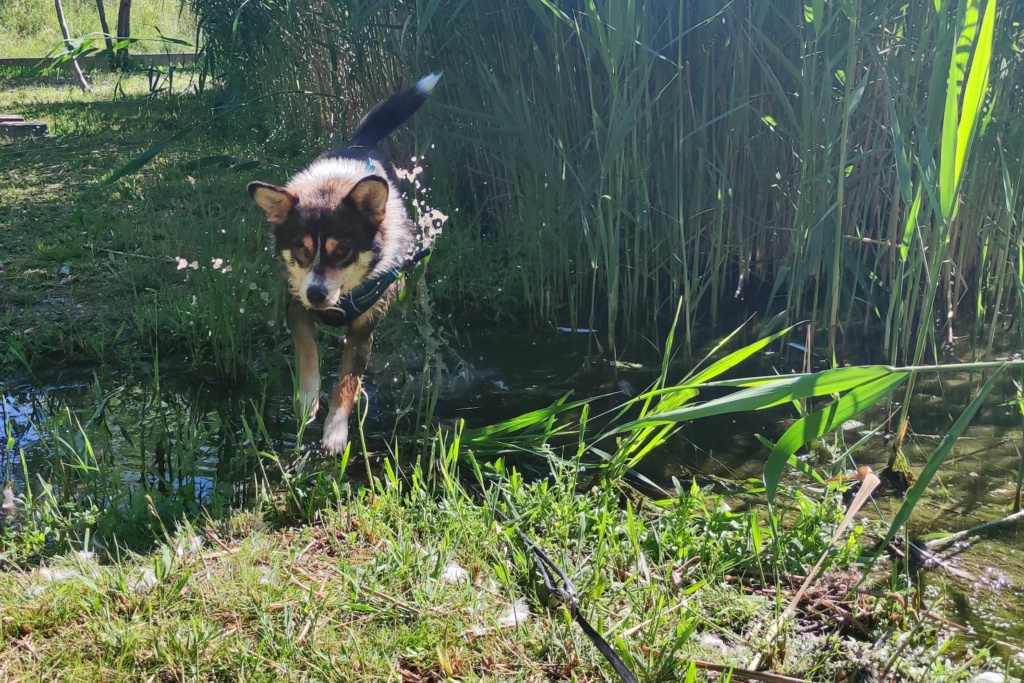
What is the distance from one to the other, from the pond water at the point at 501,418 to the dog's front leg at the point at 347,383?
0.14 m

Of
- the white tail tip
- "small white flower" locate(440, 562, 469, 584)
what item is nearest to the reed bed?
the white tail tip

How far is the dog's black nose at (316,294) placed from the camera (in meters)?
2.73

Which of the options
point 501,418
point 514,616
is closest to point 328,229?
point 501,418

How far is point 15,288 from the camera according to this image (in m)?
3.96

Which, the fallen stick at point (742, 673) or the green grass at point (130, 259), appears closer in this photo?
the fallen stick at point (742, 673)

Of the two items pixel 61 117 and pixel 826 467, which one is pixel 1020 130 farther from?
pixel 61 117

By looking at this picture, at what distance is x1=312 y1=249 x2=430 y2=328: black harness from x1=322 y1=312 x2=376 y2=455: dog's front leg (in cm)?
6

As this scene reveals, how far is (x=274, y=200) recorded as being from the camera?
9.68 feet

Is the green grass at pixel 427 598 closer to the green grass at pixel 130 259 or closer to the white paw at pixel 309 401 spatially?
the white paw at pixel 309 401

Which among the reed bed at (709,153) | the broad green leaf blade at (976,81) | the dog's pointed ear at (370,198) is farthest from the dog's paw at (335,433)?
the broad green leaf blade at (976,81)

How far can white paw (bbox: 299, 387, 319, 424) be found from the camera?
102 inches

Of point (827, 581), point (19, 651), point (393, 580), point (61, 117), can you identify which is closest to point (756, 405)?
point (827, 581)

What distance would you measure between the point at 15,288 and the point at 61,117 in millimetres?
6211

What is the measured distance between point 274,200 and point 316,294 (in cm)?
47
